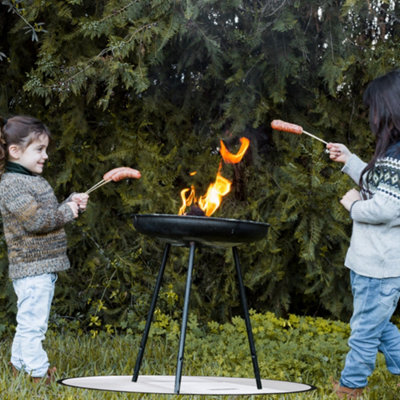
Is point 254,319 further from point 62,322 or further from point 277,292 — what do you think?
A: point 62,322

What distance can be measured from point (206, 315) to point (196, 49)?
79.6 inches

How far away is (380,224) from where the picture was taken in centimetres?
312

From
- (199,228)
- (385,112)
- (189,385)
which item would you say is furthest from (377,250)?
(189,385)

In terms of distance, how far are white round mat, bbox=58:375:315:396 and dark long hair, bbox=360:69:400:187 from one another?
122 centimetres

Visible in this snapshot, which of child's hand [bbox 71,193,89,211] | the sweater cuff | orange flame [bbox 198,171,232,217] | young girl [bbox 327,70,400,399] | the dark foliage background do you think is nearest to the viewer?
young girl [bbox 327,70,400,399]

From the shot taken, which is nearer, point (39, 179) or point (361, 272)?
point (361, 272)

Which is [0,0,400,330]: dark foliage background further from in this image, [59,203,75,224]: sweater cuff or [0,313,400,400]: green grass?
[59,203,75,224]: sweater cuff

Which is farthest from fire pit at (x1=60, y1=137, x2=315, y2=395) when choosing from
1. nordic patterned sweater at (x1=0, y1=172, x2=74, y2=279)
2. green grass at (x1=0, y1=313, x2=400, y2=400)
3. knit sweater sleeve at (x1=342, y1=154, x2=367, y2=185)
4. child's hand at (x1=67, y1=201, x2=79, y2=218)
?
knit sweater sleeve at (x1=342, y1=154, x2=367, y2=185)

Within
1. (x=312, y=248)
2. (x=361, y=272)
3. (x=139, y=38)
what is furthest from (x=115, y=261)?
(x=361, y=272)

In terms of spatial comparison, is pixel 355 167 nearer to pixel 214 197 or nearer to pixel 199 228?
pixel 214 197

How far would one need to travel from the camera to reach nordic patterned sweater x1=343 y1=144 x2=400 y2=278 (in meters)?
3.04

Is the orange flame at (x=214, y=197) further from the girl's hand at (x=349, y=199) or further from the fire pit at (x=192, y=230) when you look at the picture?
the girl's hand at (x=349, y=199)

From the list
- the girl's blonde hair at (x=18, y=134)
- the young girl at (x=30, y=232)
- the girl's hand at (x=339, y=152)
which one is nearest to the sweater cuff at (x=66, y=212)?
the young girl at (x=30, y=232)

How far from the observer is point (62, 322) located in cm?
507
